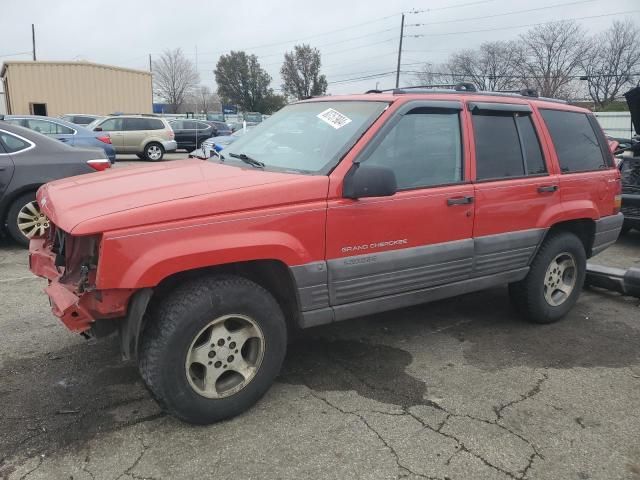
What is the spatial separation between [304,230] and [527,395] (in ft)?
5.77

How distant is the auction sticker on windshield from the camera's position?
3613mm

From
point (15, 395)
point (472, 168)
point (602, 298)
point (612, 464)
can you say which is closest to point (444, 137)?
point (472, 168)

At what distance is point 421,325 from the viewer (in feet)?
15.0

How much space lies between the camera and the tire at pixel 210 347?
2791 millimetres

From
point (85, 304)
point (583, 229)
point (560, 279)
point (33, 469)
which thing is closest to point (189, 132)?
point (583, 229)

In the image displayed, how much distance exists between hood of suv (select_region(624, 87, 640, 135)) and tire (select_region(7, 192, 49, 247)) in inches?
317

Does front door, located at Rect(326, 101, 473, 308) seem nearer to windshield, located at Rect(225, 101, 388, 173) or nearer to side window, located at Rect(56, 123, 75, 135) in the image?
windshield, located at Rect(225, 101, 388, 173)

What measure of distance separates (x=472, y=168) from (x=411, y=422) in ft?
6.03

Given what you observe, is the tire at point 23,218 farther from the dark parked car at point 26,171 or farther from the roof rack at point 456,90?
the roof rack at point 456,90

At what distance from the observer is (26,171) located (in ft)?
21.4

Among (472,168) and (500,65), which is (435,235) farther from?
(500,65)

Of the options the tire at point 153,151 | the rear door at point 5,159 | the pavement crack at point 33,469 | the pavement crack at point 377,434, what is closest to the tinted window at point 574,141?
the pavement crack at point 377,434

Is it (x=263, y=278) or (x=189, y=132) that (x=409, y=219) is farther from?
(x=189, y=132)

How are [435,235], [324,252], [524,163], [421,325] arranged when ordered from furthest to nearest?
[421,325] < [524,163] < [435,235] < [324,252]
